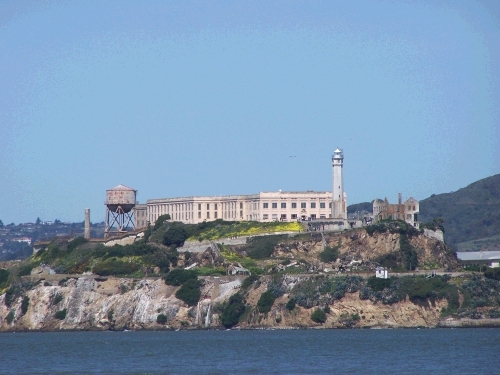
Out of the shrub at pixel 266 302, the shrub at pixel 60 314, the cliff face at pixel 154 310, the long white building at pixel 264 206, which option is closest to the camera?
the cliff face at pixel 154 310

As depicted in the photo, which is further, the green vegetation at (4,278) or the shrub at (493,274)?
the green vegetation at (4,278)

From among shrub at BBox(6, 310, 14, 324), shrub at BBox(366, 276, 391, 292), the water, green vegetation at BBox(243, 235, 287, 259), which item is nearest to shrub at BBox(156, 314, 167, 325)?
the water

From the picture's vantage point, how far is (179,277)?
124188 millimetres

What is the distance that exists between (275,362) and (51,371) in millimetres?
14103

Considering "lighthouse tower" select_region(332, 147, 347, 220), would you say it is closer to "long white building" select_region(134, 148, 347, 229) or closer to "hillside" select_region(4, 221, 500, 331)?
"long white building" select_region(134, 148, 347, 229)

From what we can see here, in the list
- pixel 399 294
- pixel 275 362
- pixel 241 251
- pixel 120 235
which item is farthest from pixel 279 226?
pixel 275 362

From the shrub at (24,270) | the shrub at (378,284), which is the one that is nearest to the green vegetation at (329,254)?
the shrub at (378,284)

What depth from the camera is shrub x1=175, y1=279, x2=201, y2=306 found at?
122 meters

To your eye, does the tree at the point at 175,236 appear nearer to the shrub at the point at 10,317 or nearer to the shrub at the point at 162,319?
the shrub at the point at 162,319

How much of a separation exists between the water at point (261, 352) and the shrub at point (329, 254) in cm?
1676

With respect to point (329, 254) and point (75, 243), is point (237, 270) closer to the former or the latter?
point (329, 254)

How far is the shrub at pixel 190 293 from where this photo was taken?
121500 mm

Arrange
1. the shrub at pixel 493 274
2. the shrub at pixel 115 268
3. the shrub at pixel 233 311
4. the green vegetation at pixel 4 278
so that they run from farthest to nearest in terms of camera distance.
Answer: the green vegetation at pixel 4 278 → the shrub at pixel 115 268 → the shrub at pixel 233 311 → the shrub at pixel 493 274

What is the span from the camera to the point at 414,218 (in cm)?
14075
